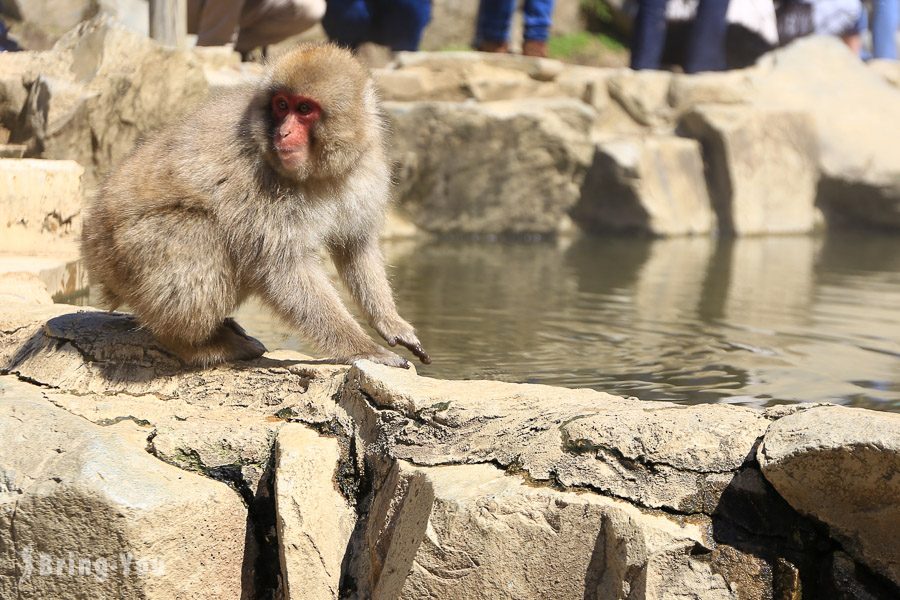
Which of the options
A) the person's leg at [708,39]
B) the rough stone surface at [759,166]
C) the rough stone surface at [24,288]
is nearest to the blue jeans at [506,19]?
the rough stone surface at [759,166]

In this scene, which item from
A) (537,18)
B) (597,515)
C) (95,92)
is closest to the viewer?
(597,515)

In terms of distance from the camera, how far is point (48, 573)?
7.73 feet

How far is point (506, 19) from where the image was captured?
9641mm

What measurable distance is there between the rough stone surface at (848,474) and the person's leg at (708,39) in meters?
9.49

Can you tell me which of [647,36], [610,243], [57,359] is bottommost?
[610,243]

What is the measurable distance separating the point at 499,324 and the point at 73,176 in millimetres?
1939

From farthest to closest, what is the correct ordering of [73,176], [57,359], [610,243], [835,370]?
[610,243] → [73,176] → [835,370] → [57,359]

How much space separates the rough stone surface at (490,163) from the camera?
8.94 meters

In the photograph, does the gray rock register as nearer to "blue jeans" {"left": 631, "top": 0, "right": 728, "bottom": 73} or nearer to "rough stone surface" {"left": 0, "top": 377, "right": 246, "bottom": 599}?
"rough stone surface" {"left": 0, "top": 377, "right": 246, "bottom": 599}

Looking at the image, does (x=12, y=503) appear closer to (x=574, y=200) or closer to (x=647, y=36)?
(x=574, y=200)

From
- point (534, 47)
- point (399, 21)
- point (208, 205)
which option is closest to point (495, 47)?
point (534, 47)

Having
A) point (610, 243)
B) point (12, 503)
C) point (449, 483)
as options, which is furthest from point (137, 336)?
point (610, 243)

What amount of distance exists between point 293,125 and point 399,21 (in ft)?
20.4

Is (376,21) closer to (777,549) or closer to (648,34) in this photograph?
(648,34)
